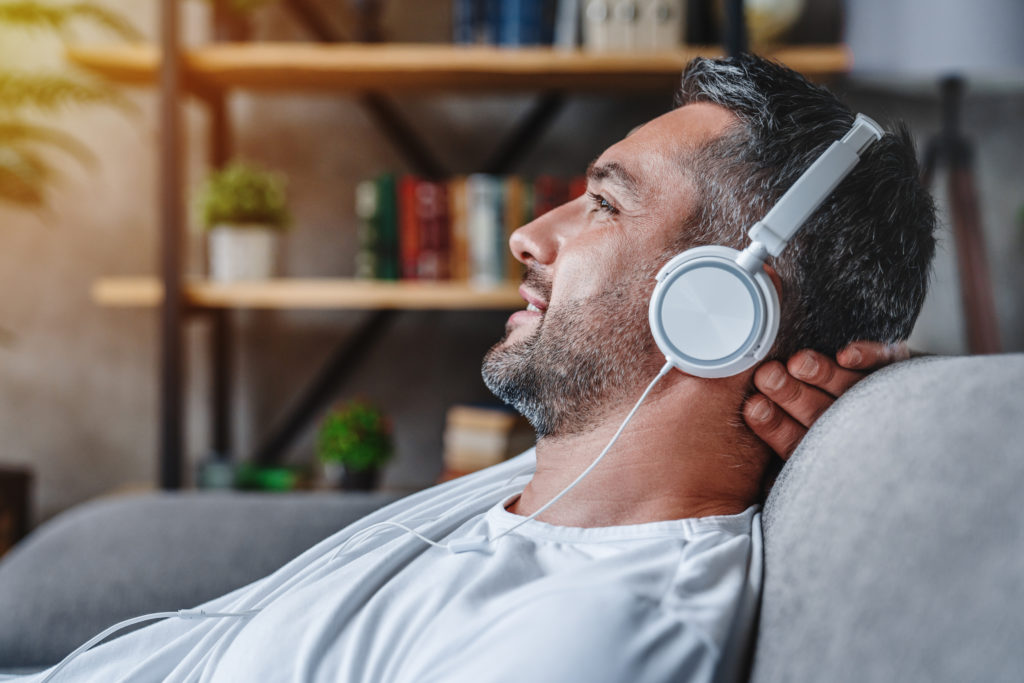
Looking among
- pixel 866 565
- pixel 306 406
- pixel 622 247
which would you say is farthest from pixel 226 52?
pixel 866 565

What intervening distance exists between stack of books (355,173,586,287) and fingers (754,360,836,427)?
4.00 ft

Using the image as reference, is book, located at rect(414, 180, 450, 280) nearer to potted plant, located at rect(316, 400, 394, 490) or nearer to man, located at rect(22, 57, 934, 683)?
potted plant, located at rect(316, 400, 394, 490)

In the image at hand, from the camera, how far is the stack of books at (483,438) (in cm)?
176

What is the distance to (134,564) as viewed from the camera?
0.92 meters

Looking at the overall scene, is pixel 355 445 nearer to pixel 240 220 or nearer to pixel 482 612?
pixel 240 220

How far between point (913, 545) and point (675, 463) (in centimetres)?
22

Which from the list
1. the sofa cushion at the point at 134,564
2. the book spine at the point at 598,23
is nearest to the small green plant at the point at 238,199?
the book spine at the point at 598,23

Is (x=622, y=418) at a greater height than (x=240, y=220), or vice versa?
(x=240, y=220)

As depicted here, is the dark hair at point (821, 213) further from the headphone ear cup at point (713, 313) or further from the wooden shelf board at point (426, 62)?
the wooden shelf board at point (426, 62)

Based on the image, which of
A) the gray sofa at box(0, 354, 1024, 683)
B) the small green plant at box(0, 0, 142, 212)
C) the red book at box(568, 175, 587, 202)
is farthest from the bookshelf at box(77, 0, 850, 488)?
the gray sofa at box(0, 354, 1024, 683)

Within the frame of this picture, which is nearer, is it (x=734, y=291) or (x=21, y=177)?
(x=734, y=291)

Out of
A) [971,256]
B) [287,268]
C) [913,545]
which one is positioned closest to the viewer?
[913,545]

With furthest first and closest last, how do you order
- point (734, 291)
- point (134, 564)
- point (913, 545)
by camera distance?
point (134, 564) → point (734, 291) → point (913, 545)

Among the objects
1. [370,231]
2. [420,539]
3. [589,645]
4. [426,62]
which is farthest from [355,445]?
[589,645]
